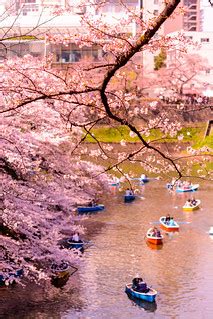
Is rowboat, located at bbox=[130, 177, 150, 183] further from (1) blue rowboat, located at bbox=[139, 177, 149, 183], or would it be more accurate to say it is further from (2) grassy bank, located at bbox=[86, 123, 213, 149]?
(2) grassy bank, located at bbox=[86, 123, 213, 149]

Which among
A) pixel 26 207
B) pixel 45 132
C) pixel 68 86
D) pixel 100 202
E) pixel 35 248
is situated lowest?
pixel 100 202

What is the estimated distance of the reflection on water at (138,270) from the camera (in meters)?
14.9

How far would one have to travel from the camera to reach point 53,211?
716 inches

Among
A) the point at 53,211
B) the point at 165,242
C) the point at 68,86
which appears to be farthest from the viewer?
the point at 165,242

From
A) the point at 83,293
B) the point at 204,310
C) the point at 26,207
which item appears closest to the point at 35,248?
the point at 26,207

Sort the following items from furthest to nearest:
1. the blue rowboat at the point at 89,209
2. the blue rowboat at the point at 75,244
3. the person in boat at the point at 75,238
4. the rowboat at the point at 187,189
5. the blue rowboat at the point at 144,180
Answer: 1. the blue rowboat at the point at 144,180
2. the rowboat at the point at 187,189
3. the blue rowboat at the point at 89,209
4. the person in boat at the point at 75,238
5. the blue rowboat at the point at 75,244

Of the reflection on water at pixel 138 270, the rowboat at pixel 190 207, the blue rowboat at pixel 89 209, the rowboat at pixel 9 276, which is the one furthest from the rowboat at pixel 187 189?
the rowboat at pixel 9 276

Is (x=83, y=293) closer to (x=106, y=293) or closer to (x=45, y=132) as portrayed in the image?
(x=106, y=293)

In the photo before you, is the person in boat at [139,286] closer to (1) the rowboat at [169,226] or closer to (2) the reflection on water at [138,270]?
(2) the reflection on water at [138,270]

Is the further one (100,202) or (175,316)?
(100,202)

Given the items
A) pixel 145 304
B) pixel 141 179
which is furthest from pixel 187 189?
pixel 145 304

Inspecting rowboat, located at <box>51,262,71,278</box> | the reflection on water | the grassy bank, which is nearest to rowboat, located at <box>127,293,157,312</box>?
the reflection on water

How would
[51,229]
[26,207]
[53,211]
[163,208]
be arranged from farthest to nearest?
[163,208] → [53,211] → [51,229] → [26,207]

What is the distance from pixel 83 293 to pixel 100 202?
13848 mm
